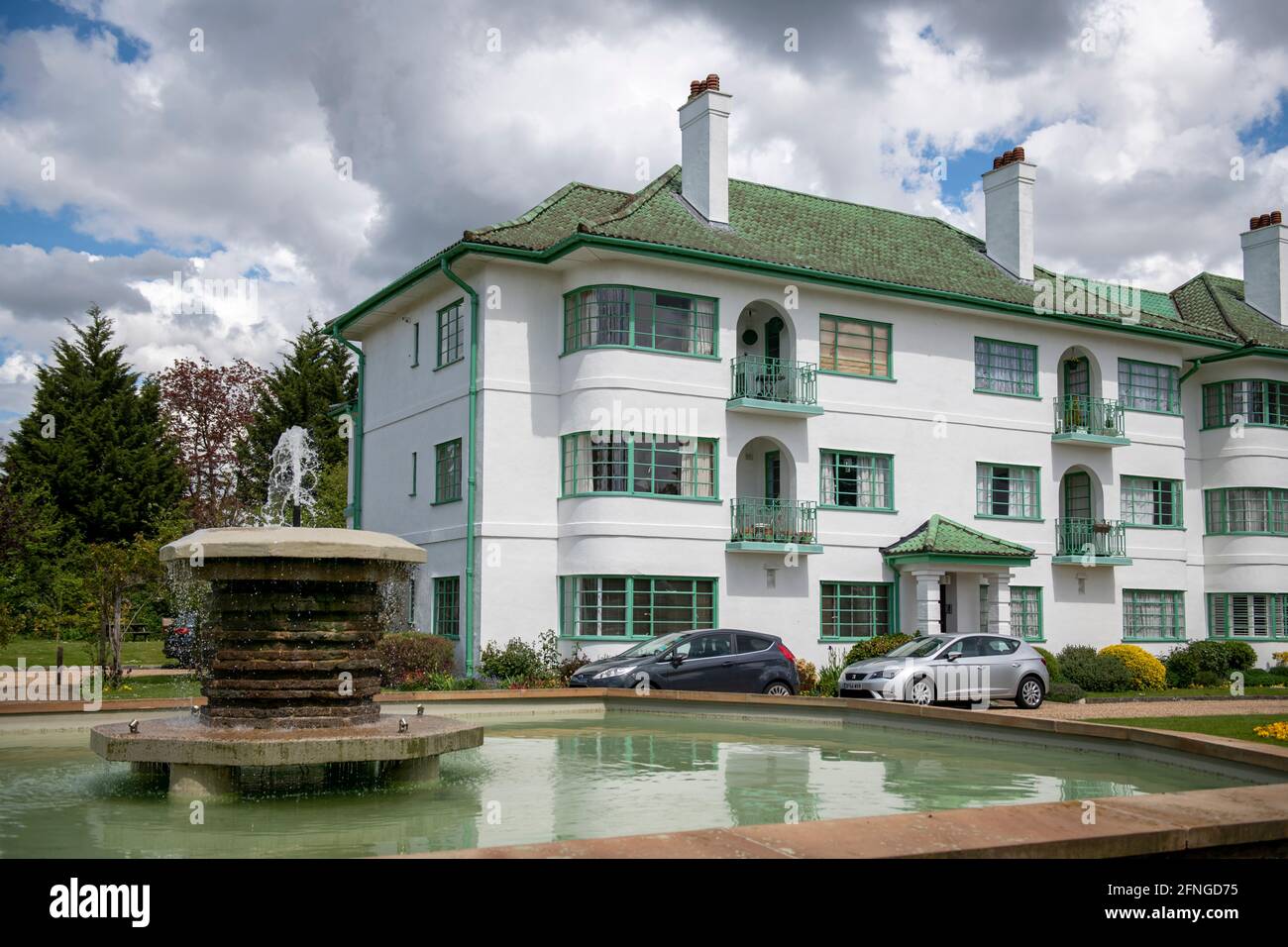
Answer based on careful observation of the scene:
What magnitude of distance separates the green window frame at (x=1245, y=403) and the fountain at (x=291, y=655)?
1277 inches

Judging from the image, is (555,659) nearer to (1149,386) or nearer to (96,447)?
(1149,386)

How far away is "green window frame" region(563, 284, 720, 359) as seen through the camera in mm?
27062

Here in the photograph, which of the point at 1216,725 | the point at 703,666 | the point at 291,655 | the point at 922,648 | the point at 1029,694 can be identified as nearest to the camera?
the point at 291,655

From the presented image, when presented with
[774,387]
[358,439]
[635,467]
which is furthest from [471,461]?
[358,439]

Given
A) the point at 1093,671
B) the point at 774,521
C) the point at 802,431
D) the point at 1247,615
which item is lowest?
the point at 1093,671

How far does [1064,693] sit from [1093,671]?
4965mm

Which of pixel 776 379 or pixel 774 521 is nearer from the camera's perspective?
pixel 774 521

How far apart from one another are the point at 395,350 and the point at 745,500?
1060cm

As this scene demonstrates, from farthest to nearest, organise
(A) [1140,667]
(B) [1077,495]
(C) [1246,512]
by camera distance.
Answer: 1. (C) [1246,512]
2. (B) [1077,495]
3. (A) [1140,667]

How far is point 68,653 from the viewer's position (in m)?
39.1

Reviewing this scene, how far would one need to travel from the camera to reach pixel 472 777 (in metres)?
11.0

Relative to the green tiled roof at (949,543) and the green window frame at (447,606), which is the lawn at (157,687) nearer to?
the green window frame at (447,606)
